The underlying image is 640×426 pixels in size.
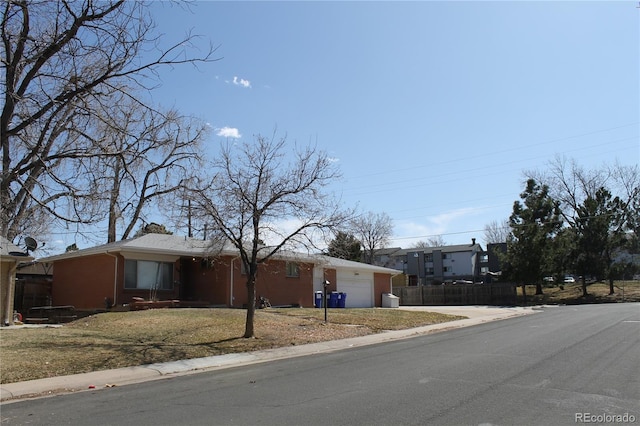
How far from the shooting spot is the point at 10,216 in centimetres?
1091

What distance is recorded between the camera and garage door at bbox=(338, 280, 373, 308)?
33.8 m

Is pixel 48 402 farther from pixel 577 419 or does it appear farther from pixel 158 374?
pixel 577 419

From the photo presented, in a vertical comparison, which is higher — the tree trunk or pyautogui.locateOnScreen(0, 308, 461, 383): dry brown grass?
the tree trunk

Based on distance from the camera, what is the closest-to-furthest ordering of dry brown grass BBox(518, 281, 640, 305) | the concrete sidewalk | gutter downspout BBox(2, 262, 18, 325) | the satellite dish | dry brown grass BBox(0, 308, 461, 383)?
the concrete sidewalk → dry brown grass BBox(0, 308, 461, 383) → the satellite dish → gutter downspout BBox(2, 262, 18, 325) → dry brown grass BBox(518, 281, 640, 305)

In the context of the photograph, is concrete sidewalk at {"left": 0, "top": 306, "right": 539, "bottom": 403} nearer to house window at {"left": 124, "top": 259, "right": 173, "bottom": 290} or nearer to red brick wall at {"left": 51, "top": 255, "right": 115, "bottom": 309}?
house window at {"left": 124, "top": 259, "right": 173, "bottom": 290}

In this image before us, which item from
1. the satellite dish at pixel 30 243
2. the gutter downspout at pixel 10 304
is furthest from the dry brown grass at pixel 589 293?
the gutter downspout at pixel 10 304

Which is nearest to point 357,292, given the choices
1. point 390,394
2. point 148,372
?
point 148,372

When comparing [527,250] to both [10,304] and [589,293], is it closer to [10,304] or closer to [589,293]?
[589,293]

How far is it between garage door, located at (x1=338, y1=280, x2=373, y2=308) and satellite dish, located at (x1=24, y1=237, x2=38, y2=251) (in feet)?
62.8

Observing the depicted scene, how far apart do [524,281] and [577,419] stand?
42.2 meters

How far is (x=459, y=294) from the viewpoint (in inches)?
1907

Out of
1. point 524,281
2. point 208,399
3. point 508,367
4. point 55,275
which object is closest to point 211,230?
point 208,399

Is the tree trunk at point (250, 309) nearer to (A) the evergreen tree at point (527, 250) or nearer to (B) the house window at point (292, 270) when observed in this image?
(B) the house window at point (292, 270)

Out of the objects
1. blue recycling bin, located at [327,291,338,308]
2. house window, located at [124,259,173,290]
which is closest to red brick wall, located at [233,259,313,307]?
blue recycling bin, located at [327,291,338,308]
